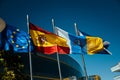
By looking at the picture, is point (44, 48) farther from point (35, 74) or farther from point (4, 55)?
point (35, 74)

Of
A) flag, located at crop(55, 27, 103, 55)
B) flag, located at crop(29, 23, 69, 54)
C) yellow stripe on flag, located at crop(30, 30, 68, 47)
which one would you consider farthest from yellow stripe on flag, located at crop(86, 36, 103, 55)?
yellow stripe on flag, located at crop(30, 30, 68, 47)

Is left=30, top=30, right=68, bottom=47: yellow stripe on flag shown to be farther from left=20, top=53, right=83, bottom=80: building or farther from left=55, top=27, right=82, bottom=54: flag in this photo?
left=20, top=53, right=83, bottom=80: building

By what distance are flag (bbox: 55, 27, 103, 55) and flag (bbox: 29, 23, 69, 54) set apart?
695 millimetres

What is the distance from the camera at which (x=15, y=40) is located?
20.4m

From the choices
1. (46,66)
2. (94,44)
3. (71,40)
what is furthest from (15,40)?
(46,66)

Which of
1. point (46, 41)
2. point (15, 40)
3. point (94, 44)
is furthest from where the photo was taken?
point (94, 44)

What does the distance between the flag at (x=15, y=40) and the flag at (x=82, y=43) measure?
3.51 metres

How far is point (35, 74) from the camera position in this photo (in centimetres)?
6116

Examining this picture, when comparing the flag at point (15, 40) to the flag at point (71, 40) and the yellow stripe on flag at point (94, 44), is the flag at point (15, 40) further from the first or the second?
the yellow stripe on flag at point (94, 44)

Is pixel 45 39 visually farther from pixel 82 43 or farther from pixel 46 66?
pixel 46 66

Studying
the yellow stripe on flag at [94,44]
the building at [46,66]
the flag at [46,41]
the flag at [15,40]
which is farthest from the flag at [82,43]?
the building at [46,66]

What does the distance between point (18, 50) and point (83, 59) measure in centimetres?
585

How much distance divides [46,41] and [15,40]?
8.26 ft

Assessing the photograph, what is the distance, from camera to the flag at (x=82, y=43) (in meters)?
22.7
